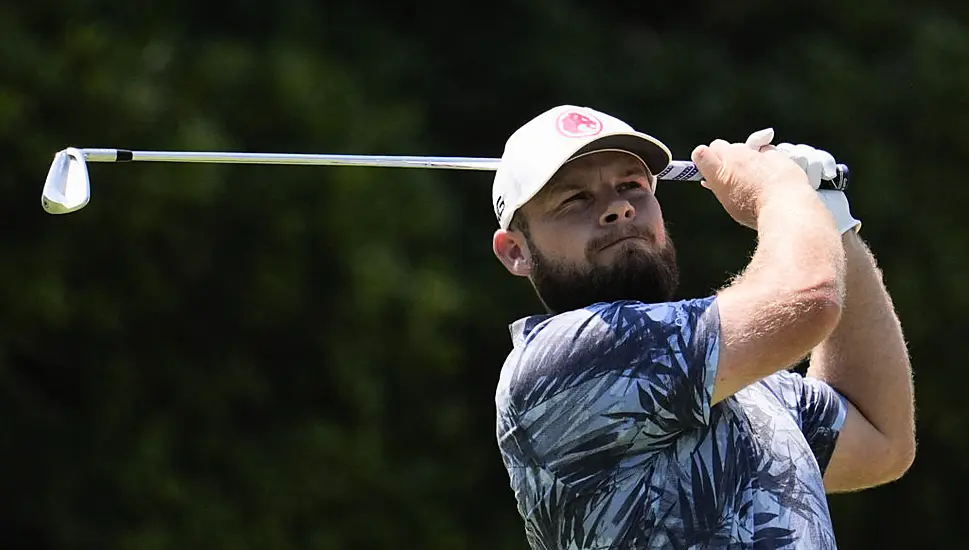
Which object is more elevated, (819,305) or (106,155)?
(106,155)

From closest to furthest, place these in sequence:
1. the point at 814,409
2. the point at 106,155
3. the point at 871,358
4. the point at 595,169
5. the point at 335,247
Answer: the point at 595,169 < the point at 814,409 < the point at 871,358 < the point at 106,155 < the point at 335,247

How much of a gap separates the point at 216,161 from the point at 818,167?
1.12 m

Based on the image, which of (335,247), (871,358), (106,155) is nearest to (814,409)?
(871,358)

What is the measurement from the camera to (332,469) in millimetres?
7613

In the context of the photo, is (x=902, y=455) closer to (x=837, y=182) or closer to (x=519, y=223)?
(x=837, y=182)

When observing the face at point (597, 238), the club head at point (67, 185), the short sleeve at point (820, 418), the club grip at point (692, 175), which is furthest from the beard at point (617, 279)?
the club head at point (67, 185)

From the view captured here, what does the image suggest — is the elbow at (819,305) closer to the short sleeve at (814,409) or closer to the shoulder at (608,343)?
the shoulder at (608,343)

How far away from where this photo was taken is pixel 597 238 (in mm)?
2557

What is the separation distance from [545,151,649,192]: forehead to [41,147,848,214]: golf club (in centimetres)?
12

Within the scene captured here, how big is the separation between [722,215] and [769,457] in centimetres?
636

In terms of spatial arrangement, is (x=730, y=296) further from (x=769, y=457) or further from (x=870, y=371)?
(x=870, y=371)

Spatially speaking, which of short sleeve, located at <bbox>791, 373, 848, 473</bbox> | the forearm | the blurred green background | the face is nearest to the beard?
the face
